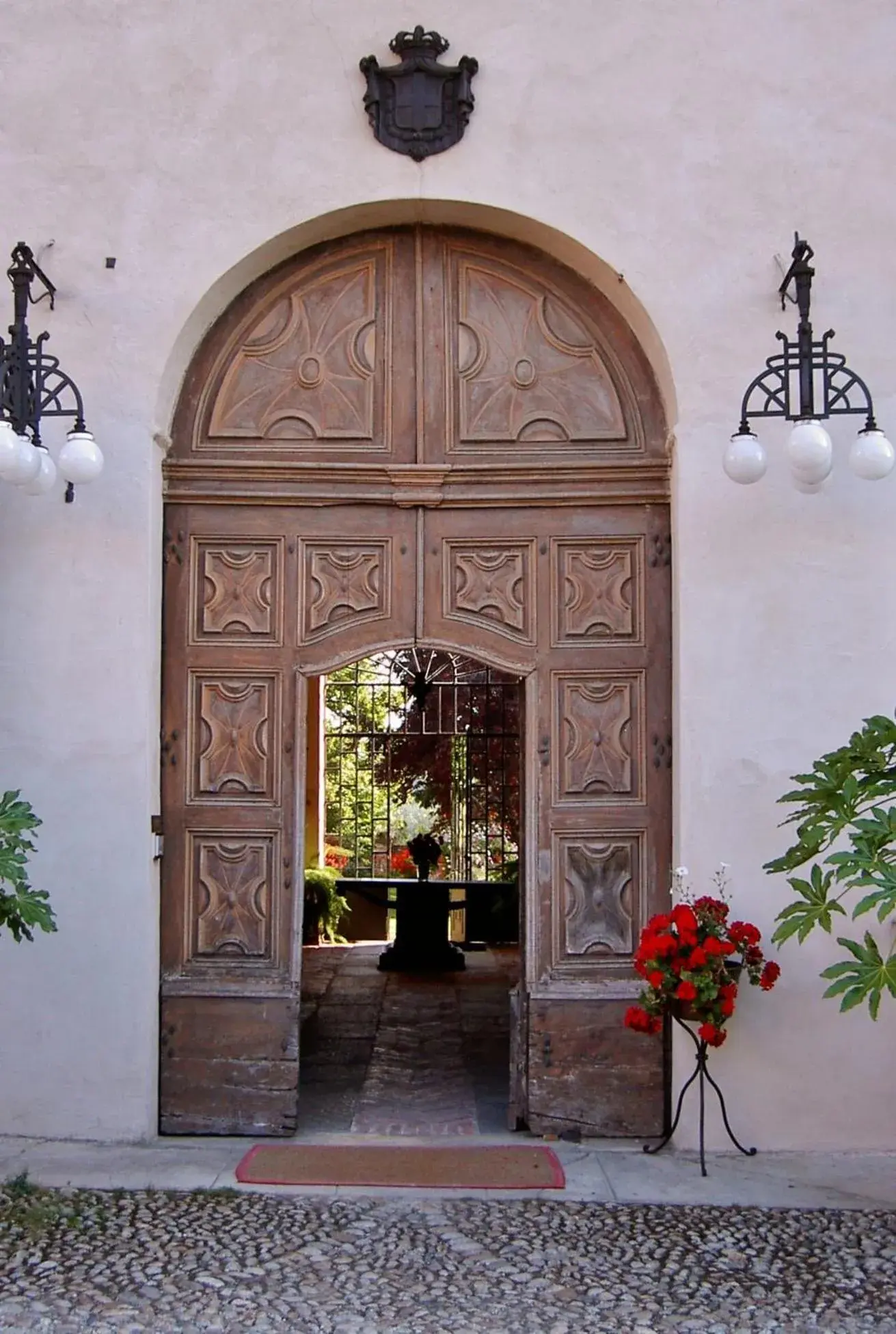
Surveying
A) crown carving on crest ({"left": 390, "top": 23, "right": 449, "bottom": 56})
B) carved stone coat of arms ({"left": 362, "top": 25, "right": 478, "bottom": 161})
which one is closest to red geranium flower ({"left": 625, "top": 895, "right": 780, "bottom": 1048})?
carved stone coat of arms ({"left": 362, "top": 25, "right": 478, "bottom": 161})

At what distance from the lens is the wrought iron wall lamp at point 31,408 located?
4.69 m

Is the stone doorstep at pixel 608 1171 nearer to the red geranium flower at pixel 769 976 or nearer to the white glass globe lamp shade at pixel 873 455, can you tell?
the red geranium flower at pixel 769 976

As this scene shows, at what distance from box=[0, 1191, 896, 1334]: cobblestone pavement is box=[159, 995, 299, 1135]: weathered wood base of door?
692mm

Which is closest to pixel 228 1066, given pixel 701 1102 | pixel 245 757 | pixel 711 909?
pixel 245 757

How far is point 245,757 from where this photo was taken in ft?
18.0

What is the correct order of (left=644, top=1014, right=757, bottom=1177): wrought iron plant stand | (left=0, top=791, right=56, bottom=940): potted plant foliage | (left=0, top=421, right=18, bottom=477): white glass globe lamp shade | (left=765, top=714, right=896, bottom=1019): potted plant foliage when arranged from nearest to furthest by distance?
(left=765, top=714, right=896, bottom=1019): potted plant foliage → (left=0, top=791, right=56, bottom=940): potted plant foliage → (left=0, top=421, right=18, bottom=477): white glass globe lamp shade → (left=644, top=1014, right=757, bottom=1177): wrought iron plant stand

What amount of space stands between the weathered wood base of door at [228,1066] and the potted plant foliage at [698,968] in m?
1.49

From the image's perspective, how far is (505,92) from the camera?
5383mm

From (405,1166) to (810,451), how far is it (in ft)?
10.3

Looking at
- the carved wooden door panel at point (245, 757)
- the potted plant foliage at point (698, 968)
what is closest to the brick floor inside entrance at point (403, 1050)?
the carved wooden door panel at point (245, 757)

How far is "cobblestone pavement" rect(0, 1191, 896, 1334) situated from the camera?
146 inches

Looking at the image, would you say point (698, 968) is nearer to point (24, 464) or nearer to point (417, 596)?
point (417, 596)

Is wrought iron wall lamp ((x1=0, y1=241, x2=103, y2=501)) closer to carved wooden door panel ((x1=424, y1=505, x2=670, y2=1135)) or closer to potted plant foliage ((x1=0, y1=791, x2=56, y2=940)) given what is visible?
potted plant foliage ((x1=0, y1=791, x2=56, y2=940))

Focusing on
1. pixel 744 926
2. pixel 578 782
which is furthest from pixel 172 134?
pixel 744 926
